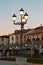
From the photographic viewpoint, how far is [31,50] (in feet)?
125

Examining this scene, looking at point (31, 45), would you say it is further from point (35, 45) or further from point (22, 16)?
point (22, 16)

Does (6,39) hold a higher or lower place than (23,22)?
higher

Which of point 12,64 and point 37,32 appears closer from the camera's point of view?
point 12,64

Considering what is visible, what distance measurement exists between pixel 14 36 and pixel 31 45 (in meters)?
47.5

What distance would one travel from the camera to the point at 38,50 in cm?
3784

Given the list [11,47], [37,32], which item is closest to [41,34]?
[37,32]

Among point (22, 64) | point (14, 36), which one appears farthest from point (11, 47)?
point (14, 36)

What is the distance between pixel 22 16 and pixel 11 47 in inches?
1049

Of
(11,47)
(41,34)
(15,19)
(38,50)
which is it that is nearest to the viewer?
(15,19)

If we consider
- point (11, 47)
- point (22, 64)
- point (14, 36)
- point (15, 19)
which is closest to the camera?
point (22, 64)

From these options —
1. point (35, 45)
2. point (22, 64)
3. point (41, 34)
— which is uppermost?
point (41, 34)

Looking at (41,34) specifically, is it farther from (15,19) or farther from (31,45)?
(15,19)

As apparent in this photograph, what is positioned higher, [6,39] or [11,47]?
[6,39]

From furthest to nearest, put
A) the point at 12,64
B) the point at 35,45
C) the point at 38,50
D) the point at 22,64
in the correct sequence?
the point at 38,50 → the point at 35,45 → the point at 12,64 → the point at 22,64
